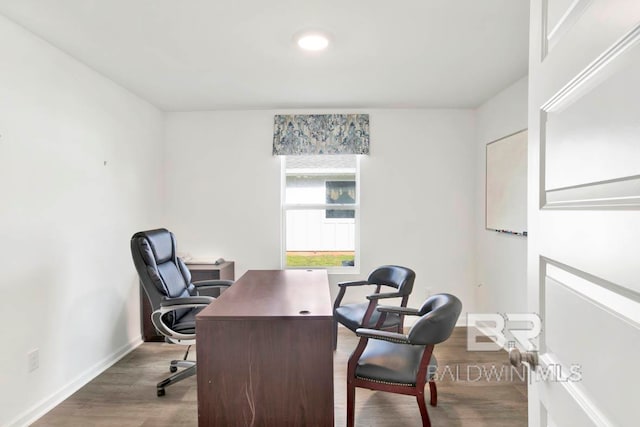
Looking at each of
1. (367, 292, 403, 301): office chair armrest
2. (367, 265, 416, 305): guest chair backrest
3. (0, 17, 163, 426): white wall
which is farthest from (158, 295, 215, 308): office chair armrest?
(367, 265, 416, 305): guest chair backrest

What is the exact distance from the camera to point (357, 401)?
2412mm

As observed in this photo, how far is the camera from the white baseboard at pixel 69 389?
2162mm

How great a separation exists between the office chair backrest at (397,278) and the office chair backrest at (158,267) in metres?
1.61

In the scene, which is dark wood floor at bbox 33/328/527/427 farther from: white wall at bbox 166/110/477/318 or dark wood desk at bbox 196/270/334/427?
white wall at bbox 166/110/477/318

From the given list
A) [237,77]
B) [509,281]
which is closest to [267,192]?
[237,77]

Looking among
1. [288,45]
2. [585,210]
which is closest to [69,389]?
[288,45]

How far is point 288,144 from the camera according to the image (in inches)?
152

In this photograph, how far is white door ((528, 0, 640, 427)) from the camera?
1.64 ft

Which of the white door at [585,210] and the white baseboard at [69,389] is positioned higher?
the white door at [585,210]

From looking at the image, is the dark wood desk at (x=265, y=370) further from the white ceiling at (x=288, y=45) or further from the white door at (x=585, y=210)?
the white ceiling at (x=288, y=45)

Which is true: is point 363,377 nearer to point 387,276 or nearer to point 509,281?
point 387,276

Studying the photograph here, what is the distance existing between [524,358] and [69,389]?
298cm

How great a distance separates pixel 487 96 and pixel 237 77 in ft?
7.84

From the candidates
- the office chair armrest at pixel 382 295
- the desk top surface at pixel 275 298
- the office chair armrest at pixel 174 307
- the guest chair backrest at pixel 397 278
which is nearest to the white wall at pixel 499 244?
the guest chair backrest at pixel 397 278
